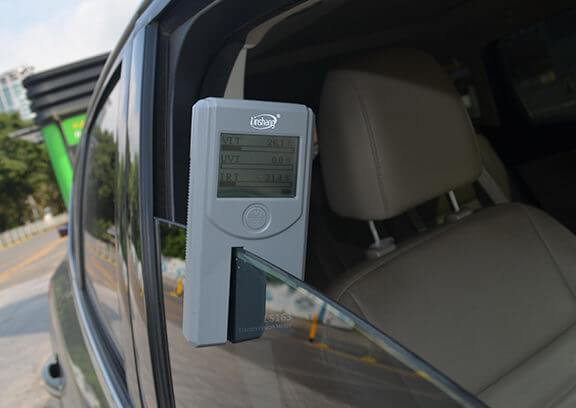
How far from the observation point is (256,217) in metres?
0.84

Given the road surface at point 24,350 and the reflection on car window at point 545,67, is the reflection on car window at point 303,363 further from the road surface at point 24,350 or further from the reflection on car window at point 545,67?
the reflection on car window at point 545,67

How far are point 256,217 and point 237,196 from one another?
0.04m

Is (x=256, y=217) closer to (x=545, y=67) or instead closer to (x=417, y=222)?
(x=417, y=222)

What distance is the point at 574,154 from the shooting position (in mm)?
3146

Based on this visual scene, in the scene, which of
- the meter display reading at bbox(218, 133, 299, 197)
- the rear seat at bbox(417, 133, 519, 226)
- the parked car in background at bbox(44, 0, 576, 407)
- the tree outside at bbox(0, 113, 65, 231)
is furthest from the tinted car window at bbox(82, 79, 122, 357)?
the tree outside at bbox(0, 113, 65, 231)

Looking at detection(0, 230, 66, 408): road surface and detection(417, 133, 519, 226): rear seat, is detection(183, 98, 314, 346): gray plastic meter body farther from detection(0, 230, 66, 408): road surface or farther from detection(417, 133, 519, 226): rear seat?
detection(0, 230, 66, 408): road surface

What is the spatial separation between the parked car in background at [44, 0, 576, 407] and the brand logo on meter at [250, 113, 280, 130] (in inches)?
6.5

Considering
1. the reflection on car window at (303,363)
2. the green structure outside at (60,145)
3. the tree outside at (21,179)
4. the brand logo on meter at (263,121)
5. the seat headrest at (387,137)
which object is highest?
the brand logo on meter at (263,121)

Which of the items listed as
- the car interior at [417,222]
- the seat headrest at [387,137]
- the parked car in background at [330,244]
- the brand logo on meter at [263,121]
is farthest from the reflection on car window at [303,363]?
the seat headrest at [387,137]

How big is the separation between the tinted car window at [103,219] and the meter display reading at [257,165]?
2.50 feet

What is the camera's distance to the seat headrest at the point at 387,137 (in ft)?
5.08

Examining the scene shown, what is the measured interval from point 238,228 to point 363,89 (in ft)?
2.78

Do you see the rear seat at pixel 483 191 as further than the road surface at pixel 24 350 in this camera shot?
No

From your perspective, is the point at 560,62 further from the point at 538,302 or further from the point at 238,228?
the point at 238,228
